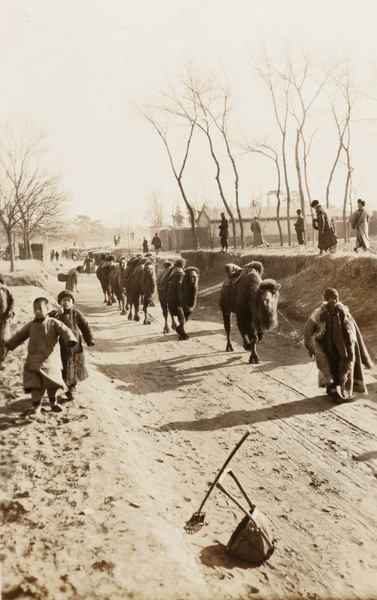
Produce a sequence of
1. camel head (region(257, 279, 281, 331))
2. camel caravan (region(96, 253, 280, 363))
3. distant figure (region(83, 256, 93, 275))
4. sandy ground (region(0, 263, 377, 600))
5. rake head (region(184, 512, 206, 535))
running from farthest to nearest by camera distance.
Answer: distant figure (region(83, 256, 93, 275)), camel caravan (region(96, 253, 280, 363)), camel head (region(257, 279, 281, 331)), rake head (region(184, 512, 206, 535)), sandy ground (region(0, 263, 377, 600))

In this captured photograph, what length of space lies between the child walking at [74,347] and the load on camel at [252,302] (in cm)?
404

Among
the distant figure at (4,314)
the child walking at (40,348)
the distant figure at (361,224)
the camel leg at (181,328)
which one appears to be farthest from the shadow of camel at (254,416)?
the distant figure at (361,224)

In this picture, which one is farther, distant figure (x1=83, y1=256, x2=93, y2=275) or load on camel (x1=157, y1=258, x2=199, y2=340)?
distant figure (x1=83, y1=256, x2=93, y2=275)

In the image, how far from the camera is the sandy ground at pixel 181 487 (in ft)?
12.4

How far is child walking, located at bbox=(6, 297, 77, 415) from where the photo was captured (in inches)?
248

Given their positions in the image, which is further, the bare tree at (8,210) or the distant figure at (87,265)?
the distant figure at (87,265)

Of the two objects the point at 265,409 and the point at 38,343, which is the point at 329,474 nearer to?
the point at 265,409

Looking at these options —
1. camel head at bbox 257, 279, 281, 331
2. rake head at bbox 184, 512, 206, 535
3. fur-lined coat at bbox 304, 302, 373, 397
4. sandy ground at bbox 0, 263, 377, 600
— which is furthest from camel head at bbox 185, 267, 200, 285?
rake head at bbox 184, 512, 206, 535

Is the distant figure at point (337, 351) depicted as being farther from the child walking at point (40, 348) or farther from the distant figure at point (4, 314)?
the distant figure at point (4, 314)

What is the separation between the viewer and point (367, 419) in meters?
6.98

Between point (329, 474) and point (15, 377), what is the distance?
4978 millimetres

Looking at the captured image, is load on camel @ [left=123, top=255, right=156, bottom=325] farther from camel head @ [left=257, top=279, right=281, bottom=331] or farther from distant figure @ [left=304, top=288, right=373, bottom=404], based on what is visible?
distant figure @ [left=304, top=288, right=373, bottom=404]

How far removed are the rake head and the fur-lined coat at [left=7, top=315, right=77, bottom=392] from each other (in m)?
2.72

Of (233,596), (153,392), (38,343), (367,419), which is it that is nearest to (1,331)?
(38,343)
